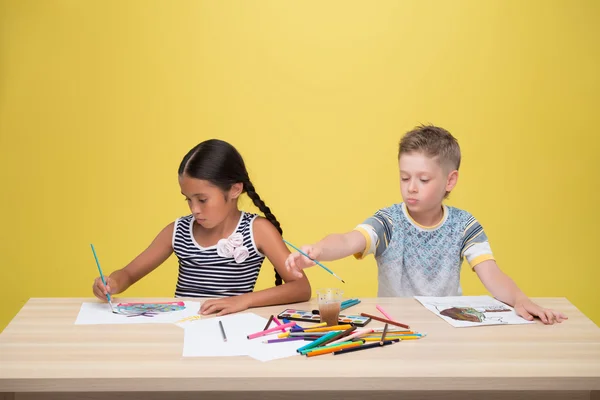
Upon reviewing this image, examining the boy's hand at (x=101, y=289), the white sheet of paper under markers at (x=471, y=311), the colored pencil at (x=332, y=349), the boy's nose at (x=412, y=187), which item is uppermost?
the boy's nose at (x=412, y=187)

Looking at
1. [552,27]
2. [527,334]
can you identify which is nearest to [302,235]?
[552,27]

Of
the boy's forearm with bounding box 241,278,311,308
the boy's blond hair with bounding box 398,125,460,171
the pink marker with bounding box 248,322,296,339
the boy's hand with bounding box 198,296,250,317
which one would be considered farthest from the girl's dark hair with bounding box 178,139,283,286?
the pink marker with bounding box 248,322,296,339

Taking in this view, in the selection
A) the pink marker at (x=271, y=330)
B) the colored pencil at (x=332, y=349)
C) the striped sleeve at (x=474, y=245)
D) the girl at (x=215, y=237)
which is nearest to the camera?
the colored pencil at (x=332, y=349)

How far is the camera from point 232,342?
179 cm

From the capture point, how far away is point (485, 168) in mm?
4191

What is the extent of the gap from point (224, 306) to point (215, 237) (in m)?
0.57

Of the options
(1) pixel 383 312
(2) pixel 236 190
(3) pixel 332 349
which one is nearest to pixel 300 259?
(1) pixel 383 312

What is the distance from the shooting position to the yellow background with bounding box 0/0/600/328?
405cm

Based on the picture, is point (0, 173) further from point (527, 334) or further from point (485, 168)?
point (527, 334)

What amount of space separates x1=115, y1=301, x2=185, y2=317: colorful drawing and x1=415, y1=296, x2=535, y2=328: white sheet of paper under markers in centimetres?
70

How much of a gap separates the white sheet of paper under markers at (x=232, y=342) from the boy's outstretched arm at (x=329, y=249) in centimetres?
17

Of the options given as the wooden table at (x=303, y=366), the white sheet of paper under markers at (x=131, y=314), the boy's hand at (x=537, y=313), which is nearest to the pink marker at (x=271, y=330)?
the wooden table at (x=303, y=366)

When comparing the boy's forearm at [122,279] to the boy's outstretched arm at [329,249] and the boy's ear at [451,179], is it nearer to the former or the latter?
the boy's outstretched arm at [329,249]

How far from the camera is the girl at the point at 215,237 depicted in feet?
8.32
